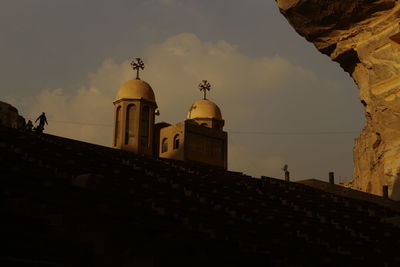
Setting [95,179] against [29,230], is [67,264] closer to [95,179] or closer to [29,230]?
[29,230]

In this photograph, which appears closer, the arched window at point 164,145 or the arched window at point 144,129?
the arched window at point 144,129

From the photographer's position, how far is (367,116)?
87.4ft

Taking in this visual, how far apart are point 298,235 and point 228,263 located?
4.29 metres

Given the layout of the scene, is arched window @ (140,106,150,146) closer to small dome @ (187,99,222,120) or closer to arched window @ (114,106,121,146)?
arched window @ (114,106,121,146)

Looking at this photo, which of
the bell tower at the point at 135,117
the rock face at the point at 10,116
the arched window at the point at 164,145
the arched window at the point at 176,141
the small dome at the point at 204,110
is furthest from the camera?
the small dome at the point at 204,110

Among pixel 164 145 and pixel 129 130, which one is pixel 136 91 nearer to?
pixel 129 130

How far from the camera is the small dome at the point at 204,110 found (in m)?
37.5

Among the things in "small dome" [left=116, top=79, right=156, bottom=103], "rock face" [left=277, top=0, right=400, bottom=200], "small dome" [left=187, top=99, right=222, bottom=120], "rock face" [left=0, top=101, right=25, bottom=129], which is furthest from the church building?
"rock face" [left=277, top=0, right=400, bottom=200]

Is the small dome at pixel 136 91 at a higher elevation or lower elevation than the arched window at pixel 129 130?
higher

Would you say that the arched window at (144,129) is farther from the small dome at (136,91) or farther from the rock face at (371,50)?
the rock face at (371,50)

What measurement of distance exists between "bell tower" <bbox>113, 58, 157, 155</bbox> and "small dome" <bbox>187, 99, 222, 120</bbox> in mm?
6175

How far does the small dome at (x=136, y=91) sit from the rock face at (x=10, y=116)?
310 inches

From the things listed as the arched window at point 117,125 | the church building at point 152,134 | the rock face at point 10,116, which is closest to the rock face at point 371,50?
the church building at point 152,134

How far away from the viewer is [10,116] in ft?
78.0
